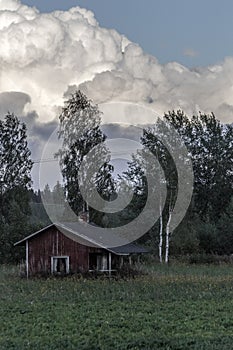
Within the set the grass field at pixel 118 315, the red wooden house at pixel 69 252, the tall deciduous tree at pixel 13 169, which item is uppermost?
the tall deciduous tree at pixel 13 169

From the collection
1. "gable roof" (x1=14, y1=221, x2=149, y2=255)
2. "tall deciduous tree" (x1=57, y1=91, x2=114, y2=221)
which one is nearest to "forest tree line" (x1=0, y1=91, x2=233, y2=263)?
"tall deciduous tree" (x1=57, y1=91, x2=114, y2=221)

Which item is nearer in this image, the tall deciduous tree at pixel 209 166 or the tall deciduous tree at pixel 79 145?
the tall deciduous tree at pixel 79 145

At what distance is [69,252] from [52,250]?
1.04m

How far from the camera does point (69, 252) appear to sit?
32.1 metres

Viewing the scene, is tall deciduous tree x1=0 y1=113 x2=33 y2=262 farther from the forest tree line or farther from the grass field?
the grass field

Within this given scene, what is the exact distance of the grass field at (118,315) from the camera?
12.9 meters

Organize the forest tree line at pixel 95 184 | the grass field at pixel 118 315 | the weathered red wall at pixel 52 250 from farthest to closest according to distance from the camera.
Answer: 1. the forest tree line at pixel 95 184
2. the weathered red wall at pixel 52 250
3. the grass field at pixel 118 315

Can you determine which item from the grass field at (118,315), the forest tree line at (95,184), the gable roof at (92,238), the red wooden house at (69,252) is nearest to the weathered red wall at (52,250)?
the red wooden house at (69,252)

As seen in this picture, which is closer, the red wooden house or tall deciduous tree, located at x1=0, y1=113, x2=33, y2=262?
the red wooden house

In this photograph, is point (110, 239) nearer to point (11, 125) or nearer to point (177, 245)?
point (177, 245)

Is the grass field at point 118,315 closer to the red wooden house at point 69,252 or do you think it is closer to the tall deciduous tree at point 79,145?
the red wooden house at point 69,252

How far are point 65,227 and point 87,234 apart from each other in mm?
1119

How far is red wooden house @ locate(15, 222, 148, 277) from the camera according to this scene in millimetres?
31531

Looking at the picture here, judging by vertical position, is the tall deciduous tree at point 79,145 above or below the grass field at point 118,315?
above
